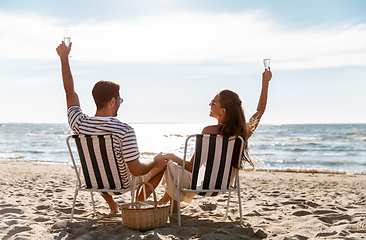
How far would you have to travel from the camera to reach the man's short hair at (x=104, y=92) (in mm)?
3076

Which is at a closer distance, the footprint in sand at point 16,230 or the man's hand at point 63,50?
the footprint in sand at point 16,230

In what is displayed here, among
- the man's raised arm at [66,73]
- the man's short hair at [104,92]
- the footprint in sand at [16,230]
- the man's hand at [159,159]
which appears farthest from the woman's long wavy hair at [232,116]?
the footprint in sand at [16,230]

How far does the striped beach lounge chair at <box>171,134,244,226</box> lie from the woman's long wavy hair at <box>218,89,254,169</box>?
67 millimetres

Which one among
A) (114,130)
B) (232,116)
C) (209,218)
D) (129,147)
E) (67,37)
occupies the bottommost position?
(209,218)

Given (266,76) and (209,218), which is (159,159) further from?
(266,76)

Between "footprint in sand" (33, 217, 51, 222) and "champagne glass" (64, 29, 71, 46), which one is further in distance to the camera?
"footprint in sand" (33, 217, 51, 222)

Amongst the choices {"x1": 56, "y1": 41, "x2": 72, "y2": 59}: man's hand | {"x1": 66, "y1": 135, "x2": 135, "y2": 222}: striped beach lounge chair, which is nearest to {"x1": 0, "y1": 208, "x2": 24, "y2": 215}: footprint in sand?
{"x1": 66, "y1": 135, "x2": 135, "y2": 222}: striped beach lounge chair

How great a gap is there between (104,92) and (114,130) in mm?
363

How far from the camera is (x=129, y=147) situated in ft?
9.99

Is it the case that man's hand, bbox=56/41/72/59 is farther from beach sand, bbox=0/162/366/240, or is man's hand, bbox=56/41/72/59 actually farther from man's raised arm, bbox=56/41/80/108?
beach sand, bbox=0/162/366/240

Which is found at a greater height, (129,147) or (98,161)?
(129,147)

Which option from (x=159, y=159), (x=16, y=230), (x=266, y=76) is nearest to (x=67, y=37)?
(x=159, y=159)

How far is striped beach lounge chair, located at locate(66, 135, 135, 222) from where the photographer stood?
10.1 feet

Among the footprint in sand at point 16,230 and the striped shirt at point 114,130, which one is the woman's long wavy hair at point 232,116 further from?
the footprint in sand at point 16,230
